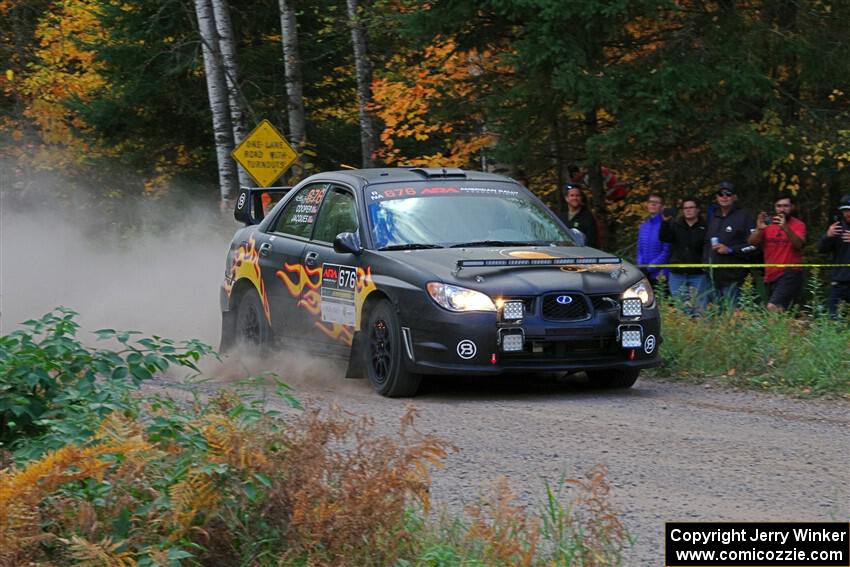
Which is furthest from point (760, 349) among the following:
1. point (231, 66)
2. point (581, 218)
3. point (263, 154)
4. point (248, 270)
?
A: point (231, 66)

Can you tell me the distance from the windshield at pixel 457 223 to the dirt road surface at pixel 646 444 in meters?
1.20

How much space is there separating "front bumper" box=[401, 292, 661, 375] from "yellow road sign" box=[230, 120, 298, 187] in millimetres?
10696

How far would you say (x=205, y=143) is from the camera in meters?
28.6

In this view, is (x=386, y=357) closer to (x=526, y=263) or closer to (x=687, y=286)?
(x=526, y=263)

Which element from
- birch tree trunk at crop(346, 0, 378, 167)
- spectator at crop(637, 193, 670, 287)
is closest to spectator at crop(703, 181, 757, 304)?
spectator at crop(637, 193, 670, 287)

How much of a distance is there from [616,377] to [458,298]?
5.30ft

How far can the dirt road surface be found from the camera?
22.2 ft

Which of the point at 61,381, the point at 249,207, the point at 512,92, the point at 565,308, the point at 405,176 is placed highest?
the point at 512,92

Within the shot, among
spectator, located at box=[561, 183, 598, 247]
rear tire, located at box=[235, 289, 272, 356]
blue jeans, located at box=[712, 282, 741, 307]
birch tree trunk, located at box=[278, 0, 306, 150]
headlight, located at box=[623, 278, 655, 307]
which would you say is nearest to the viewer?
headlight, located at box=[623, 278, 655, 307]

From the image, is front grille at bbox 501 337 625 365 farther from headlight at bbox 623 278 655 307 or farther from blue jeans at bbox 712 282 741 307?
blue jeans at bbox 712 282 741 307

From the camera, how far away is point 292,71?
78.8ft

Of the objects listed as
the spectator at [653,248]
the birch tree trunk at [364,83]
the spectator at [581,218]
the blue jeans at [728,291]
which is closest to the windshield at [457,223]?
the blue jeans at [728,291]

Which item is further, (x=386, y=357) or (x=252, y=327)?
(x=252, y=327)

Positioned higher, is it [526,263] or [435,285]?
[526,263]
